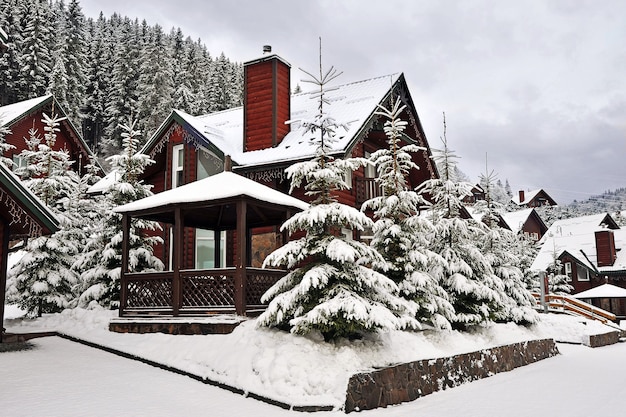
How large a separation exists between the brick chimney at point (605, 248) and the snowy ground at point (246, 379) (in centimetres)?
3222

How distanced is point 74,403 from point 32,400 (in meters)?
0.63

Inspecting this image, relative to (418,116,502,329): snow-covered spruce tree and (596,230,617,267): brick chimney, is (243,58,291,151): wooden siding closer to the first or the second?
(418,116,502,329): snow-covered spruce tree

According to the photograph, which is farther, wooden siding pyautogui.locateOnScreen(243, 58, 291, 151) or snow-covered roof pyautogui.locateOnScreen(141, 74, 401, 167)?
wooden siding pyautogui.locateOnScreen(243, 58, 291, 151)

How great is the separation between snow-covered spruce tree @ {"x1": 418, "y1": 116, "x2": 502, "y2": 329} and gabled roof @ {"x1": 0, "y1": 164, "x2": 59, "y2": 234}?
9.03 m

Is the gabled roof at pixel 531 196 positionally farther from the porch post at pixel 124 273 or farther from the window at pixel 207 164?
the porch post at pixel 124 273

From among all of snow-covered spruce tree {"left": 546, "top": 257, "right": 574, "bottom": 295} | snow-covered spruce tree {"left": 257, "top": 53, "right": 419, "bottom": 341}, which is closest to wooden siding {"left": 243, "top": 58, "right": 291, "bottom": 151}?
snow-covered spruce tree {"left": 257, "top": 53, "right": 419, "bottom": 341}

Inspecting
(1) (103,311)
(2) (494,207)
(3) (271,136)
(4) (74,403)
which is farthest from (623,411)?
(3) (271,136)

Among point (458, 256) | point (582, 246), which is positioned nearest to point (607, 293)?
point (582, 246)

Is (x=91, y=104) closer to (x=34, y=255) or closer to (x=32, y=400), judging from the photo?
(x=34, y=255)

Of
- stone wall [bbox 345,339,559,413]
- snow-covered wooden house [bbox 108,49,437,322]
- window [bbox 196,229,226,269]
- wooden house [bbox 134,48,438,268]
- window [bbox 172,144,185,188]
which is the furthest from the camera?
window [bbox 172,144,185,188]

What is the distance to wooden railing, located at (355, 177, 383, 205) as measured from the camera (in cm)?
1898

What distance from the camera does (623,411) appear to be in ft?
28.0

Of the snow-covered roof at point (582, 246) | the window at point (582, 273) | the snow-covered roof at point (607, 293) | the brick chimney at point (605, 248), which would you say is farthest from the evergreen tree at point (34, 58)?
the brick chimney at point (605, 248)

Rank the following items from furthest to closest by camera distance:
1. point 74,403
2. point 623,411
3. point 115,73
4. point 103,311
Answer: point 115,73, point 103,311, point 623,411, point 74,403
